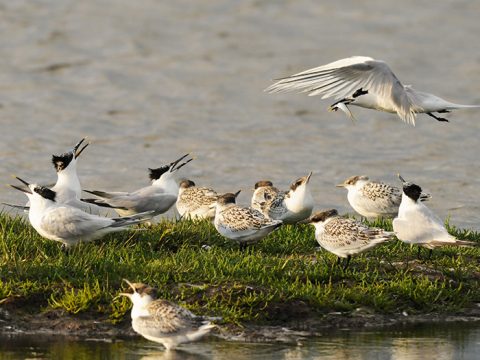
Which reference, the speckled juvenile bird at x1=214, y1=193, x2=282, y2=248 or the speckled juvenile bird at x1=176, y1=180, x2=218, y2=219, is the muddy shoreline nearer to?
the speckled juvenile bird at x1=214, y1=193, x2=282, y2=248

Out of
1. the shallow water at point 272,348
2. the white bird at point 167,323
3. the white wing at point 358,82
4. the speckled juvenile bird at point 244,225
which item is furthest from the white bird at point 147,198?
the white bird at point 167,323

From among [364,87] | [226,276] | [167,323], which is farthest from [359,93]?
[167,323]

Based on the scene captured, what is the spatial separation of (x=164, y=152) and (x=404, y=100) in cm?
867


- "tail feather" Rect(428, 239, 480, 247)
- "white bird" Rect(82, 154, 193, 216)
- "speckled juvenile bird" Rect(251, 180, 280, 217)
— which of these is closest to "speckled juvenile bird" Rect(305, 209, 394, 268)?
"tail feather" Rect(428, 239, 480, 247)

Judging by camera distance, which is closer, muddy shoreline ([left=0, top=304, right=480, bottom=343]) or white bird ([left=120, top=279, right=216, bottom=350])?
white bird ([left=120, top=279, right=216, bottom=350])

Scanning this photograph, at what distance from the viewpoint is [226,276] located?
33.7ft

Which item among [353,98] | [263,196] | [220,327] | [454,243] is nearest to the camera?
[220,327]

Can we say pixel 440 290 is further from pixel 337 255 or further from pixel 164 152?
pixel 164 152

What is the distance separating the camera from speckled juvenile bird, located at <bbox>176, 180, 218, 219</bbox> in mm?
13789

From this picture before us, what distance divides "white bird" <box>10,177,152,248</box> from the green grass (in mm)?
164

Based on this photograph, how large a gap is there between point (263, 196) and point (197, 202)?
0.85m

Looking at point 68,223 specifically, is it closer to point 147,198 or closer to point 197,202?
point 147,198

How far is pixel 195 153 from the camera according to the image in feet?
69.1

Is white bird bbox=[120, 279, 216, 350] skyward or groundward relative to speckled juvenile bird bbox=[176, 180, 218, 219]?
groundward
